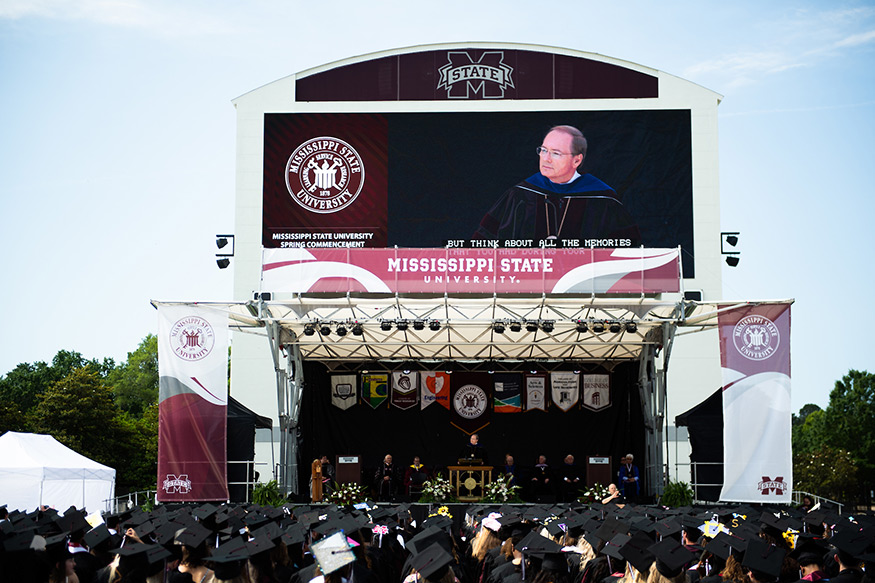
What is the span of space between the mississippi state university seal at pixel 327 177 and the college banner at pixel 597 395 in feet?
30.6

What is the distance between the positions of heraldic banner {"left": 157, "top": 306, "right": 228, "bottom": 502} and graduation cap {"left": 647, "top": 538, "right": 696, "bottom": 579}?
14.7 m

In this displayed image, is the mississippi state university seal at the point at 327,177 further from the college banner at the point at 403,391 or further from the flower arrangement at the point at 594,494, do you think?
the flower arrangement at the point at 594,494

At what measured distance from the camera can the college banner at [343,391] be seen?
90.8ft

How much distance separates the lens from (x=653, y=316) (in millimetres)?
22750

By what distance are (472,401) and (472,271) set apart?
292 inches

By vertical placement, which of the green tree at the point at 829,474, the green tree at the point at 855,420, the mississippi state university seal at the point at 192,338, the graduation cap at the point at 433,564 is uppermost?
the mississippi state university seal at the point at 192,338

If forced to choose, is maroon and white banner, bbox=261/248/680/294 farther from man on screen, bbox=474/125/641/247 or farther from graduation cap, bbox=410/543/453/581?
graduation cap, bbox=410/543/453/581

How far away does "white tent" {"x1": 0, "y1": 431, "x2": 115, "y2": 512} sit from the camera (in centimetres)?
2327

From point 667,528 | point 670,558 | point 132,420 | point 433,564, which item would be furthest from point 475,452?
point 132,420

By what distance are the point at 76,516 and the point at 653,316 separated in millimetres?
15940

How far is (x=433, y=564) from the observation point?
585 centimetres

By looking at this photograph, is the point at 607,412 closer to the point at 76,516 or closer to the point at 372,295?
the point at 372,295

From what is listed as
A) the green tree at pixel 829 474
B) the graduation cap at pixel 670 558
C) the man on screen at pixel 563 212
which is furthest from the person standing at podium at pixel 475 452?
the green tree at pixel 829 474

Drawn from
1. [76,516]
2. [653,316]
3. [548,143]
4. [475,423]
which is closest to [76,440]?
[475,423]
